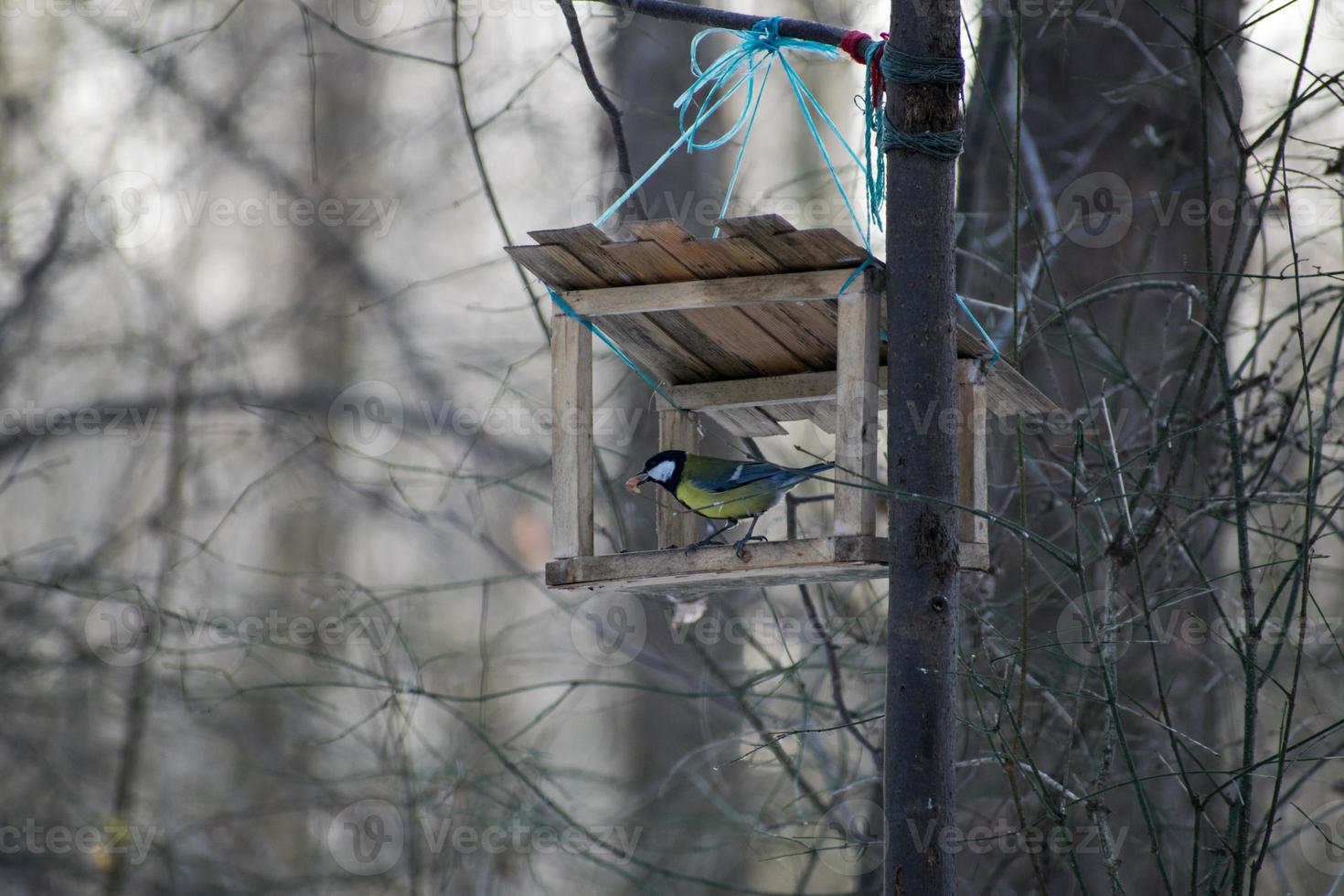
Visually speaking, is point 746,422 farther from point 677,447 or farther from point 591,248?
point 591,248

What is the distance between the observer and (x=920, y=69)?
245 centimetres

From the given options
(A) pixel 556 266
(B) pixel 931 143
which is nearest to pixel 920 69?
(B) pixel 931 143

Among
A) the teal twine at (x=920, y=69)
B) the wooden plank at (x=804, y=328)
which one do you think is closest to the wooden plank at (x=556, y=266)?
the wooden plank at (x=804, y=328)

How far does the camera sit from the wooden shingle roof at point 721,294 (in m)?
2.72

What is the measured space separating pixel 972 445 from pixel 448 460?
14.5 ft

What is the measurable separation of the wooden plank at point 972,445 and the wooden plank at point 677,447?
739 mm

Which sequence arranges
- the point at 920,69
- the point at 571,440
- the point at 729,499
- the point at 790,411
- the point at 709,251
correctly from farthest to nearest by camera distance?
1. the point at 790,411
2. the point at 729,499
3. the point at 571,440
4. the point at 709,251
5. the point at 920,69

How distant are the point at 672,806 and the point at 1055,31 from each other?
4.79 m

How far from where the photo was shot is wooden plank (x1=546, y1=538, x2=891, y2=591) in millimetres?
2598

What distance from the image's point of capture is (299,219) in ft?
27.8

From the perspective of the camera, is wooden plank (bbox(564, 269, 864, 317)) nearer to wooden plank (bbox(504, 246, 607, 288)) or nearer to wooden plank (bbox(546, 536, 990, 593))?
wooden plank (bbox(504, 246, 607, 288))

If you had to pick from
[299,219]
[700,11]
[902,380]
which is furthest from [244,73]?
[902,380]

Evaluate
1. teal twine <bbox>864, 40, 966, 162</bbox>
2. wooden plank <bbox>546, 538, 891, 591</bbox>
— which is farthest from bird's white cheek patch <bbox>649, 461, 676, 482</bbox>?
teal twine <bbox>864, 40, 966, 162</bbox>

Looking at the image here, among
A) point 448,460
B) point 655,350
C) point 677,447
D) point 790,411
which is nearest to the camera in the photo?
point 655,350
